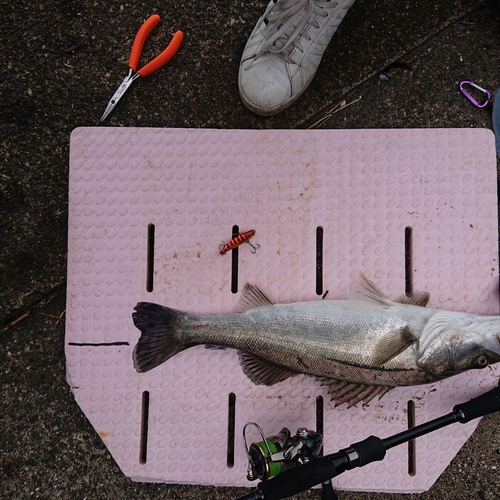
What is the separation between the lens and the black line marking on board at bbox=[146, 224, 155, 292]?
2.24m

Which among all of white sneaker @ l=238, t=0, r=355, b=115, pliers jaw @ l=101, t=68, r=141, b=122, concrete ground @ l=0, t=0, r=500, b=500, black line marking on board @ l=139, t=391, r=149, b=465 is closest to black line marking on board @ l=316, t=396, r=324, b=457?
black line marking on board @ l=139, t=391, r=149, b=465

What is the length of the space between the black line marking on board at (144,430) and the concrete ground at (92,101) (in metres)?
0.19

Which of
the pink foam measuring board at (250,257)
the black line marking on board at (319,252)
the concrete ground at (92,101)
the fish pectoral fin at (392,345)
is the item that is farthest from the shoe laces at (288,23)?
the fish pectoral fin at (392,345)

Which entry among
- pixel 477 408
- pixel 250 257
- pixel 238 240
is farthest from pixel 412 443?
pixel 238 240

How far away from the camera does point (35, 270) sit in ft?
7.57

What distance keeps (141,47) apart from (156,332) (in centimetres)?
144

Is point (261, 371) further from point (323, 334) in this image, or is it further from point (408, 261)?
point (408, 261)

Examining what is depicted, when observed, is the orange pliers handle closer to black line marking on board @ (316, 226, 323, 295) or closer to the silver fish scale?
black line marking on board @ (316, 226, 323, 295)

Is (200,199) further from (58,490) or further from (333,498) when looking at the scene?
(58,490)

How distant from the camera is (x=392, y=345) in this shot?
6.10ft

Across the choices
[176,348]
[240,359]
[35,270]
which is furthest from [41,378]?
[240,359]

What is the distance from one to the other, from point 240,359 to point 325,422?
55 centimetres

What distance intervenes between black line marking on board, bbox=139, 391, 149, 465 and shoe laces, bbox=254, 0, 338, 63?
1.79 metres

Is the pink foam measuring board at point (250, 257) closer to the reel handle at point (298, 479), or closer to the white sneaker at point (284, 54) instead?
the white sneaker at point (284, 54)
